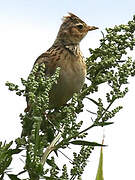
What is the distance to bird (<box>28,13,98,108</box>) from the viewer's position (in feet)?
14.6

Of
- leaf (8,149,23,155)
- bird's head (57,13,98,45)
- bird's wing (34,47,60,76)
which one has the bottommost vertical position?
leaf (8,149,23,155)

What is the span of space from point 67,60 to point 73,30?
2.86 ft

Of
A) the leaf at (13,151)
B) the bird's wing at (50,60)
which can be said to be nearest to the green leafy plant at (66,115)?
the leaf at (13,151)

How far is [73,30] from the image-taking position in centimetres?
561

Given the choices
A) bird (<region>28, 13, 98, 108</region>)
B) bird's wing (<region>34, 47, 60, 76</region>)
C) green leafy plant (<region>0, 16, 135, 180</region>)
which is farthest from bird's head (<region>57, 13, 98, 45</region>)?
green leafy plant (<region>0, 16, 135, 180</region>)

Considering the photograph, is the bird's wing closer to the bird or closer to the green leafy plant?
the bird

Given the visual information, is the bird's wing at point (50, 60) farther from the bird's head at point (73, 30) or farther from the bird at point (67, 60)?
the bird's head at point (73, 30)

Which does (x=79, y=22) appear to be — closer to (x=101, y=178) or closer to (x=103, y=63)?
(x=103, y=63)

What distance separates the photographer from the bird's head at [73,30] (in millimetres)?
5531

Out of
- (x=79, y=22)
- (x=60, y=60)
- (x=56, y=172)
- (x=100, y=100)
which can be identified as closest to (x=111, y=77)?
(x=100, y=100)

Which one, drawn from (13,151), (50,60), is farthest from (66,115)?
(50,60)

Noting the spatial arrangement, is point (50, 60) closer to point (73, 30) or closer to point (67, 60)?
point (67, 60)

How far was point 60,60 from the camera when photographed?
15.7 feet

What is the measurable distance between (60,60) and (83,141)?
2.33 m
